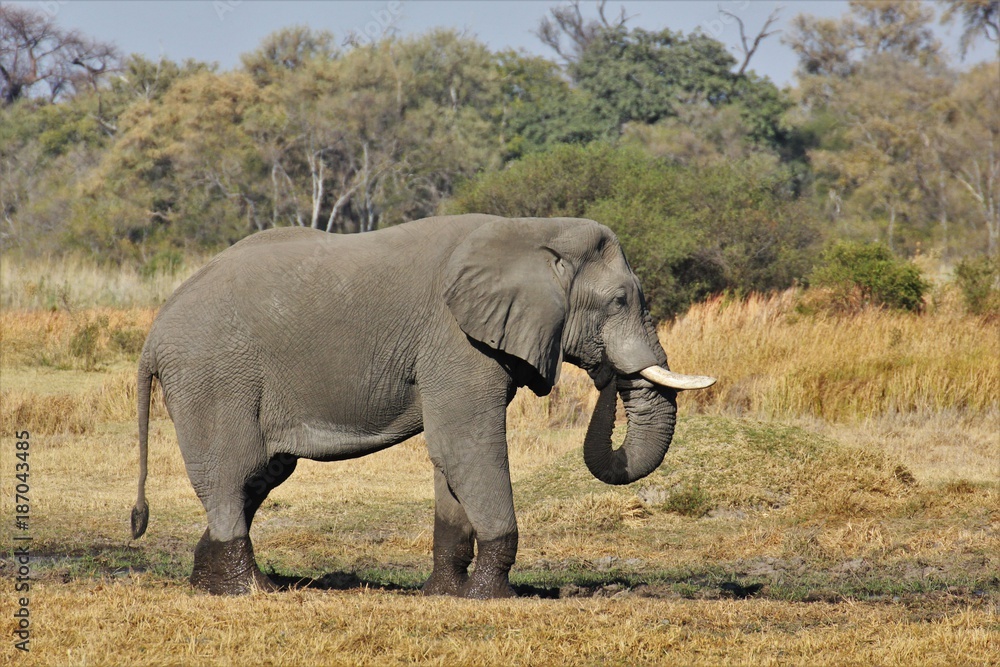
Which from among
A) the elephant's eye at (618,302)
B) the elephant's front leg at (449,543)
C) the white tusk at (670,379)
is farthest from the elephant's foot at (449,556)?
the elephant's eye at (618,302)

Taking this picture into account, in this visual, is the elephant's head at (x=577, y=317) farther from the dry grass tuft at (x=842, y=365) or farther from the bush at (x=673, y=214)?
the bush at (x=673, y=214)

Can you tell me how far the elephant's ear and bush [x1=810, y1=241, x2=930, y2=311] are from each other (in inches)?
524

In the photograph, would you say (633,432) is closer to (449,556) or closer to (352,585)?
(449,556)

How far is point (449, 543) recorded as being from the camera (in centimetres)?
796

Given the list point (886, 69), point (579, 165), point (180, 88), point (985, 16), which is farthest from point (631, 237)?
point (985, 16)

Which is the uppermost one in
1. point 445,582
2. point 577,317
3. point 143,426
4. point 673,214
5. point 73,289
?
point 673,214

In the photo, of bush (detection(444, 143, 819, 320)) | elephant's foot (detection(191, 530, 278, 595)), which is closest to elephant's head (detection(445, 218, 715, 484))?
elephant's foot (detection(191, 530, 278, 595))

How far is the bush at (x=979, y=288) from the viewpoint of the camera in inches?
796

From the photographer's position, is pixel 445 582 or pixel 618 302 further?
pixel 445 582

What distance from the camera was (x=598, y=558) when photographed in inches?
377

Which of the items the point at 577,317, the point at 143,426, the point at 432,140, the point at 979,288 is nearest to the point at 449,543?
the point at 577,317

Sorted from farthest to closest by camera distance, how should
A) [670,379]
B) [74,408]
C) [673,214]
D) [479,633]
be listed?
[673,214] → [74,408] → [670,379] → [479,633]

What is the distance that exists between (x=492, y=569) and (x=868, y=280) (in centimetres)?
1483

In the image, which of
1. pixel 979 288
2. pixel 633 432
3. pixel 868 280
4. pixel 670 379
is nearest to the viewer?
pixel 670 379
